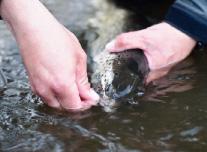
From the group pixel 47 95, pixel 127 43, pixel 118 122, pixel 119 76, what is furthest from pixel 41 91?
pixel 127 43

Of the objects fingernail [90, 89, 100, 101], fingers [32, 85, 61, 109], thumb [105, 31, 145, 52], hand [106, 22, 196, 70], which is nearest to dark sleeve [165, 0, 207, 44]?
hand [106, 22, 196, 70]

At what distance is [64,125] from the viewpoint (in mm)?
1781

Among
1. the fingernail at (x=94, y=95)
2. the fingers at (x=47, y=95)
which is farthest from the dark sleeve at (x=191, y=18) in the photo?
the fingers at (x=47, y=95)

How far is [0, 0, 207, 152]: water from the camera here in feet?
→ 5.51

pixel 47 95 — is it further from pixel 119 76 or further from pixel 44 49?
pixel 119 76

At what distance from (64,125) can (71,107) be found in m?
0.07

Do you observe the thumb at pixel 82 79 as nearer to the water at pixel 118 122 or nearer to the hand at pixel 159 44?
the water at pixel 118 122

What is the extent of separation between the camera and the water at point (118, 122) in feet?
5.51

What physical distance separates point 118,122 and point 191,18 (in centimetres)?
64

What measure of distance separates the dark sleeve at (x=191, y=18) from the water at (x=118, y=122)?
0.70 feet

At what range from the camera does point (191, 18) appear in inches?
88.6

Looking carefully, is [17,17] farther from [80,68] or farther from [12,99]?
[12,99]

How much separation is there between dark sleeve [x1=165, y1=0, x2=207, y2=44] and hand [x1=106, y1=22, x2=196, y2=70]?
0.08 ft

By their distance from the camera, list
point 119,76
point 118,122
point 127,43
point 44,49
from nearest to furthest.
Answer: point 44,49 → point 118,122 → point 119,76 → point 127,43
